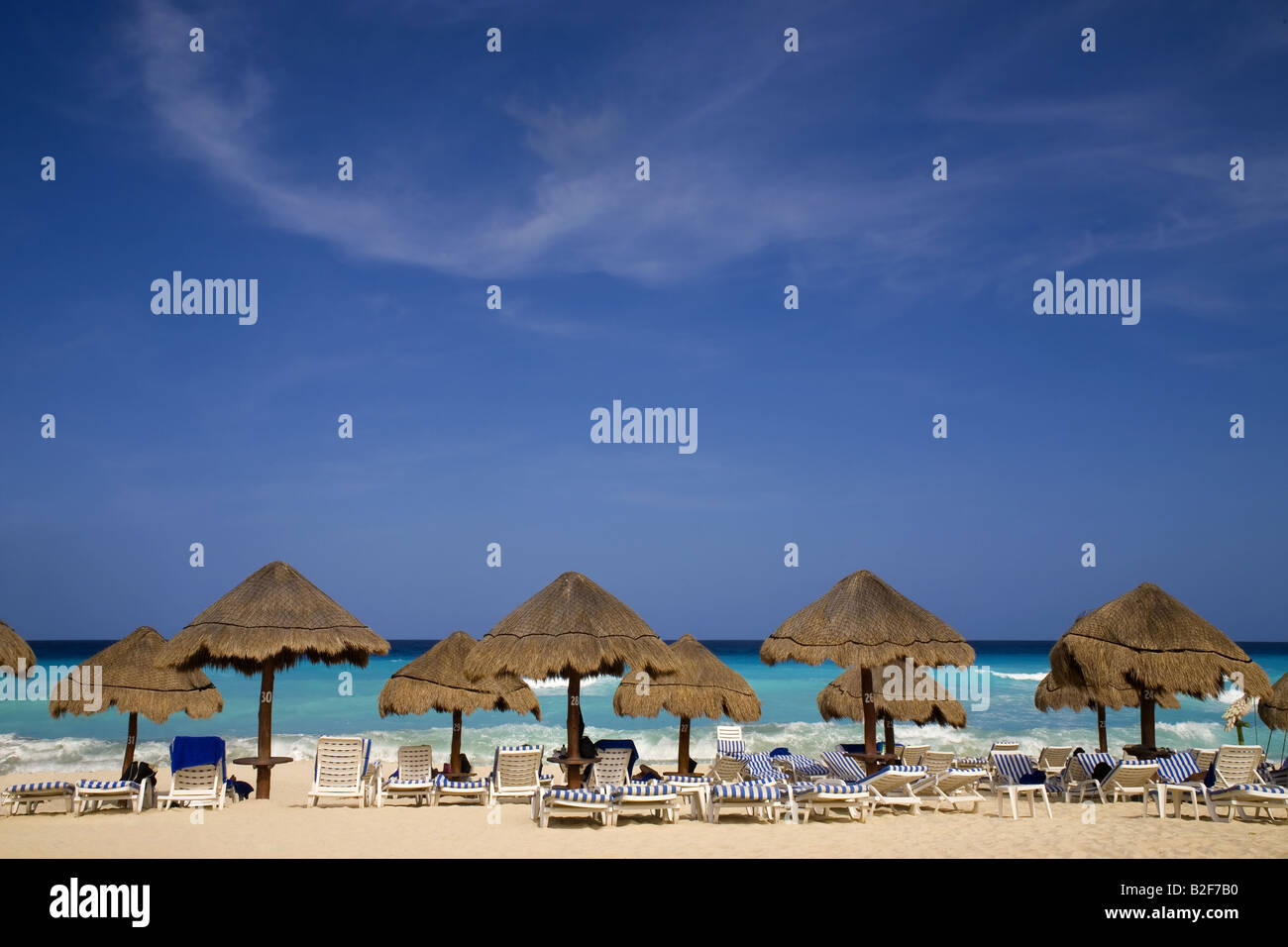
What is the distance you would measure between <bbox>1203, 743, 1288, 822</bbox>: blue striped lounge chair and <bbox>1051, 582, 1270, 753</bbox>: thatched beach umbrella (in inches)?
29.3

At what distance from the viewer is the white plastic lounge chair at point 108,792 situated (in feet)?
37.6

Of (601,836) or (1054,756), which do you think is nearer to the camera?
(601,836)

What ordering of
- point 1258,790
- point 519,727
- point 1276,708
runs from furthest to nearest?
point 519,727, point 1276,708, point 1258,790

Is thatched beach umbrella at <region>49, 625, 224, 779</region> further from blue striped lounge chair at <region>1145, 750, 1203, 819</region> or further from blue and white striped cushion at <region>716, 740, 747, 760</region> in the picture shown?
blue striped lounge chair at <region>1145, 750, 1203, 819</region>

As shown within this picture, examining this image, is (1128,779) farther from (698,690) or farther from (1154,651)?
(698,690)

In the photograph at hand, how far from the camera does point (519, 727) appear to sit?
1168 inches

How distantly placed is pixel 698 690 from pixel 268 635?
18.9ft

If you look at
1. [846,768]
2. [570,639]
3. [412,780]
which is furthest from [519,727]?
[846,768]

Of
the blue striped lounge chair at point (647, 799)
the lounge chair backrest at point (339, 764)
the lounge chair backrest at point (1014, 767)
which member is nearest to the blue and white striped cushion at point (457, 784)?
the lounge chair backrest at point (339, 764)

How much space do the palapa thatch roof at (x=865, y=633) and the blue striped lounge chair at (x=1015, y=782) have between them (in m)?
1.27

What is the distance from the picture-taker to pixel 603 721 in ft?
126
